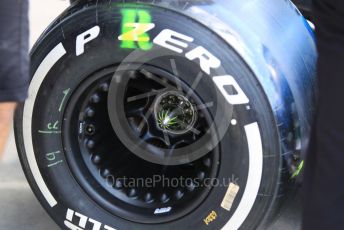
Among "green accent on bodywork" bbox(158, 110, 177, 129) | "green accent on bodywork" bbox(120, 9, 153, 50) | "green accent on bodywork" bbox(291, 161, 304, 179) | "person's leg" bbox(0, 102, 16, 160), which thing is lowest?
"green accent on bodywork" bbox(291, 161, 304, 179)

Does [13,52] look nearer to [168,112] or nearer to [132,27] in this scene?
[132,27]

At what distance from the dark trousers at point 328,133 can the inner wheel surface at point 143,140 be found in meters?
0.46

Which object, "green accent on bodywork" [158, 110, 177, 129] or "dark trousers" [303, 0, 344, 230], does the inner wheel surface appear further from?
"dark trousers" [303, 0, 344, 230]

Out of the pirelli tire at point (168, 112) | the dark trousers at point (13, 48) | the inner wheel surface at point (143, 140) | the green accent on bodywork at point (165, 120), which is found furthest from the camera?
the green accent on bodywork at point (165, 120)

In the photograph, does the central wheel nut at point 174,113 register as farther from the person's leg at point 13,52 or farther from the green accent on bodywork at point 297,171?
the person's leg at point 13,52

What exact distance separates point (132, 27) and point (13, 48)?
0.60 meters

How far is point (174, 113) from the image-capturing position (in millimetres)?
2238

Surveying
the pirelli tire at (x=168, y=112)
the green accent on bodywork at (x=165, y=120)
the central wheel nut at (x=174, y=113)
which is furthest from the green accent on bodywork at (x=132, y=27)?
the green accent on bodywork at (x=165, y=120)

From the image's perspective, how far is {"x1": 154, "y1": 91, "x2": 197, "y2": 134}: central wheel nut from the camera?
7.15 ft

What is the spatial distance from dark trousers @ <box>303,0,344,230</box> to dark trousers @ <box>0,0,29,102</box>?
754 millimetres

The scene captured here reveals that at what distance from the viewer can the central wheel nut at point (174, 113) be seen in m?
2.18

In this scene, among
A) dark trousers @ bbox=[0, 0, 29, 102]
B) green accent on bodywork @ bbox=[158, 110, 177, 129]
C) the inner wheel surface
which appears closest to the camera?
dark trousers @ bbox=[0, 0, 29, 102]

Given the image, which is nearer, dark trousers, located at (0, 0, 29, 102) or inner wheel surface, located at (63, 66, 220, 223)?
dark trousers, located at (0, 0, 29, 102)

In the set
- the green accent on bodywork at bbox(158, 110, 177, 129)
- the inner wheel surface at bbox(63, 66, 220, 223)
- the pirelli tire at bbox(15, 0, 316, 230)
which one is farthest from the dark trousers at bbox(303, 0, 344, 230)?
the green accent on bodywork at bbox(158, 110, 177, 129)
